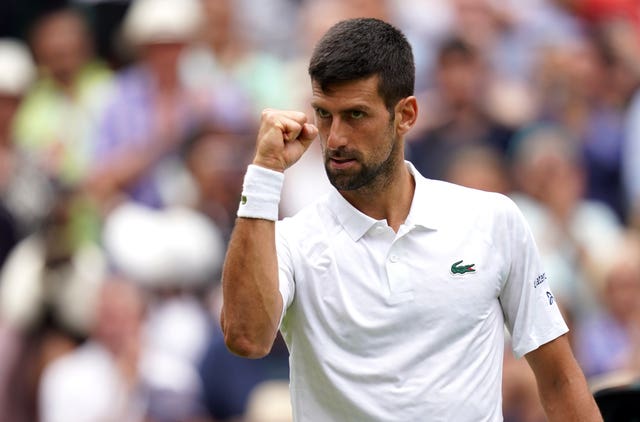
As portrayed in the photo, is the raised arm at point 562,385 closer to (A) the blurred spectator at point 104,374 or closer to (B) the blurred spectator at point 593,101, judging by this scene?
(A) the blurred spectator at point 104,374

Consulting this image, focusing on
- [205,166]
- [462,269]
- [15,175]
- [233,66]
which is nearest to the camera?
[462,269]

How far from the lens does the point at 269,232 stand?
132 inches

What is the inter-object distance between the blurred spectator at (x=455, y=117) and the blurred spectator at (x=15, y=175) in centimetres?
240

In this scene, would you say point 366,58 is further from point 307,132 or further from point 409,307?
point 409,307

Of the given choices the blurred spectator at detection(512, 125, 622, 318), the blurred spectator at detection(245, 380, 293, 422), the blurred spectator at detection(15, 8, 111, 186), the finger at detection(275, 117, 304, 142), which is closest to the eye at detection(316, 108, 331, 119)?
the finger at detection(275, 117, 304, 142)

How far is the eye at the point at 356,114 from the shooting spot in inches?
139

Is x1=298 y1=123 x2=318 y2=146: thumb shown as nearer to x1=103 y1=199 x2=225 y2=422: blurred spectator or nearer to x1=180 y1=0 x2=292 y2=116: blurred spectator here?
x1=103 y1=199 x2=225 y2=422: blurred spectator

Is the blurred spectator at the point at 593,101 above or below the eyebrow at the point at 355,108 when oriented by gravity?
below

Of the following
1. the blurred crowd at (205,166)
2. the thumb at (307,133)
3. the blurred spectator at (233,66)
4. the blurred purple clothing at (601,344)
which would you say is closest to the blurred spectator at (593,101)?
the blurred crowd at (205,166)

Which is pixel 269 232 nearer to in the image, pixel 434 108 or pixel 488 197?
pixel 488 197

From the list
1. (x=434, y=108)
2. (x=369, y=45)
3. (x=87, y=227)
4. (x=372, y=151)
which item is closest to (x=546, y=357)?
(x=372, y=151)

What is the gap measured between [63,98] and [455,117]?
260cm

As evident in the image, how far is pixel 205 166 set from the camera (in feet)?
25.8

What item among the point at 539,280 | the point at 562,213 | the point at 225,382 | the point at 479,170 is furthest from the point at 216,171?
the point at 539,280
